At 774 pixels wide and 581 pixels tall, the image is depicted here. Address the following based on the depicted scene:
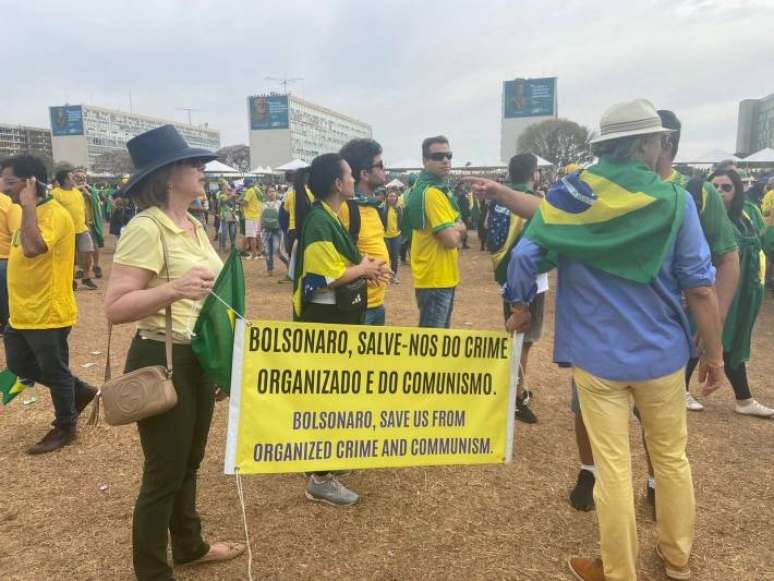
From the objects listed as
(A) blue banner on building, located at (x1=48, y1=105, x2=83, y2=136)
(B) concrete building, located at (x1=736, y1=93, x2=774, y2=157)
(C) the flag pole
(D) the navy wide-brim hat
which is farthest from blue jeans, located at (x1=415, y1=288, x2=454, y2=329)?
(A) blue banner on building, located at (x1=48, y1=105, x2=83, y2=136)

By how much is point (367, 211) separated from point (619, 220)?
1.81 m

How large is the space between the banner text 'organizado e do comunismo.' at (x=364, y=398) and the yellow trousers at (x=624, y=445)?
56 cm

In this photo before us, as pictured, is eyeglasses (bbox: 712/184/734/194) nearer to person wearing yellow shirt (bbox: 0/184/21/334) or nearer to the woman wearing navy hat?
the woman wearing navy hat

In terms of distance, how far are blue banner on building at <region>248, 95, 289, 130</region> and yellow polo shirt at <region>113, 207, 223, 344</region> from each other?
10876 cm

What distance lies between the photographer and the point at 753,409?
4.59m

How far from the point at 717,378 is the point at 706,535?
1.05 m

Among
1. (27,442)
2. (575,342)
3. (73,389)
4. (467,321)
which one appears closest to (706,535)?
(575,342)

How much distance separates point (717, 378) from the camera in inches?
98.9

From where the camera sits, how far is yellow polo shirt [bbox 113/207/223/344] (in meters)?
2.09

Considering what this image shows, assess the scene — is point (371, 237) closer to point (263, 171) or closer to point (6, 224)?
point (6, 224)

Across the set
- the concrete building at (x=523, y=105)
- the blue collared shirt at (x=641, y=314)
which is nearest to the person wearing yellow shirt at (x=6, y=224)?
the blue collared shirt at (x=641, y=314)

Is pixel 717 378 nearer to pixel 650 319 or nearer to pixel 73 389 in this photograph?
pixel 650 319

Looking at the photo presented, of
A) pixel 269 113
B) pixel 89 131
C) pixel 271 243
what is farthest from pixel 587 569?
pixel 89 131

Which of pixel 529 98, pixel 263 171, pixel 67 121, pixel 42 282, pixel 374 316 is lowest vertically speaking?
pixel 374 316
